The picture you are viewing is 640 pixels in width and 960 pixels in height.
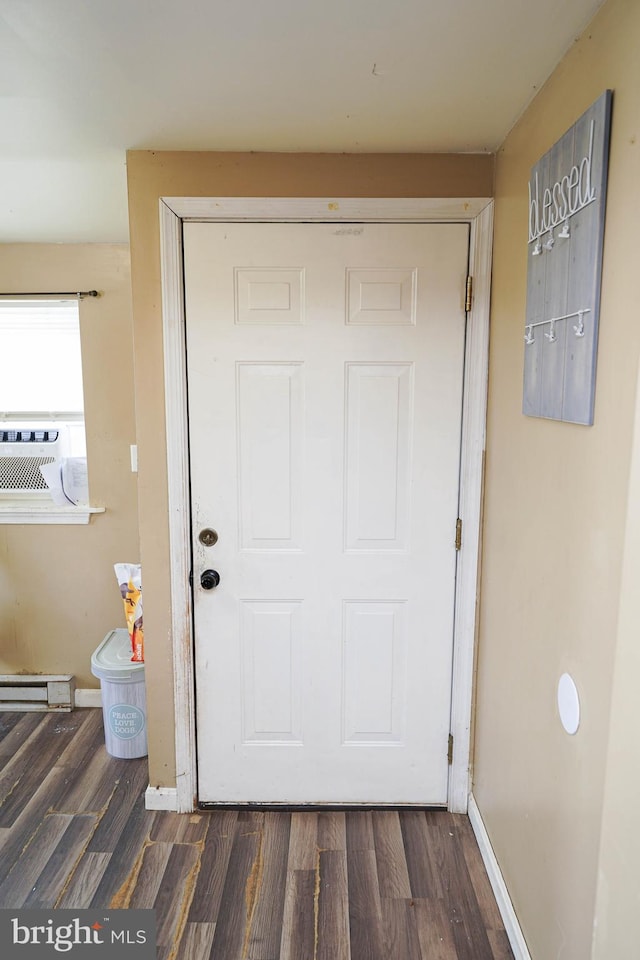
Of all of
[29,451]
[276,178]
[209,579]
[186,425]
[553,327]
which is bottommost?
[209,579]

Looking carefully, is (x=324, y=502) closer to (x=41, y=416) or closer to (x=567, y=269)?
(x=567, y=269)

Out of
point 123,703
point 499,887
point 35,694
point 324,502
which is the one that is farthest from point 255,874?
point 35,694

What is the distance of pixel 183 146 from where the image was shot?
5.59ft

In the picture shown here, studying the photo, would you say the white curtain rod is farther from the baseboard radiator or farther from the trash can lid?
the baseboard radiator

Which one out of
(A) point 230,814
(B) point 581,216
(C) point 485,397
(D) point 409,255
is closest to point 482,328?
(C) point 485,397

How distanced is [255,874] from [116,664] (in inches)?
37.9

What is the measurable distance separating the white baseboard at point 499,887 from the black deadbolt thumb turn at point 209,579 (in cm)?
118

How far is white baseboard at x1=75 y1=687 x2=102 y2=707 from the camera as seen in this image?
108 inches

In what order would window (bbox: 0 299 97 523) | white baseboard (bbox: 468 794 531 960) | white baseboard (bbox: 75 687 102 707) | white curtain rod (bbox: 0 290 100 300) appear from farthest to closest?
white baseboard (bbox: 75 687 102 707)
window (bbox: 0 299 97 523)
white curtain rod (bbox: 0 290 100 300)
white baseboard (bbox: 468 794 531 960)

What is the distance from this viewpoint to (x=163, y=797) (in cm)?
202

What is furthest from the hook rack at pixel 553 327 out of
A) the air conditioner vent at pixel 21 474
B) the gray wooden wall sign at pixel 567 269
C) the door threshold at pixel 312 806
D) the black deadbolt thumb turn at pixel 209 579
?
the air conditioner vent at pixel 21 474

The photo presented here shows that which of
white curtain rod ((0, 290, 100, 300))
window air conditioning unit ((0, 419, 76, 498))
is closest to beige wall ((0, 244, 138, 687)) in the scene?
white curtain rod ((0, 290, 100, 300))

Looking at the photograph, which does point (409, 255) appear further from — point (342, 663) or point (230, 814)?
point (230, 814)

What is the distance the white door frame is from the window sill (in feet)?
3.14
